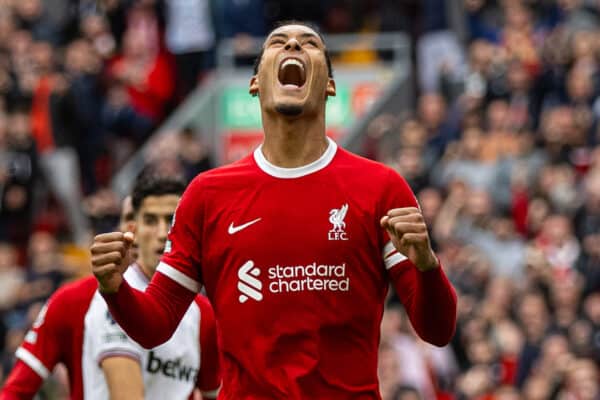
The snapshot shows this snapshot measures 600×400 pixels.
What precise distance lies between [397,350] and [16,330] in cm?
355

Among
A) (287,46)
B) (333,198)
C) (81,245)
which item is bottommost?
(81,245)

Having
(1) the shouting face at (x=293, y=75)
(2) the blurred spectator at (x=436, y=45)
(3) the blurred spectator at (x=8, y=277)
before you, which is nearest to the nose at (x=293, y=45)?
(1) the shouting face at (x=293, y=75)

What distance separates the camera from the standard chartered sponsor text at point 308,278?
6359mm

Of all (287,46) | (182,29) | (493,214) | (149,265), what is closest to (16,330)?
(493,214)

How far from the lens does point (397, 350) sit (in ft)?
49.0

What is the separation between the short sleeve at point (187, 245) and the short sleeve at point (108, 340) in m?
1.27

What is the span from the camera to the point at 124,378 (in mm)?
7719

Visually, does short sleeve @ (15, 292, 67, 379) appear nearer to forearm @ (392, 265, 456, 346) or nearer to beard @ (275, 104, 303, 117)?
beard @ (275, 104, 303, 117)

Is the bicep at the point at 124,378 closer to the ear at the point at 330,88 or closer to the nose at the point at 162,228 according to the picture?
the nose at the point at 162,228

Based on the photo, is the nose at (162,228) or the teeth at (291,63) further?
the nose at (162,228)

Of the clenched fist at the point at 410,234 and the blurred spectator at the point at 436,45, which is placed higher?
the clenched fist at the point at 410,234

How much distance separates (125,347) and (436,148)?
33.8ft

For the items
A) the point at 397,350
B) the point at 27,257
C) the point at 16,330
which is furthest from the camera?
the point at 27,257

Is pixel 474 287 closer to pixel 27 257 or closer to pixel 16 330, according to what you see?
pixel 16 330
